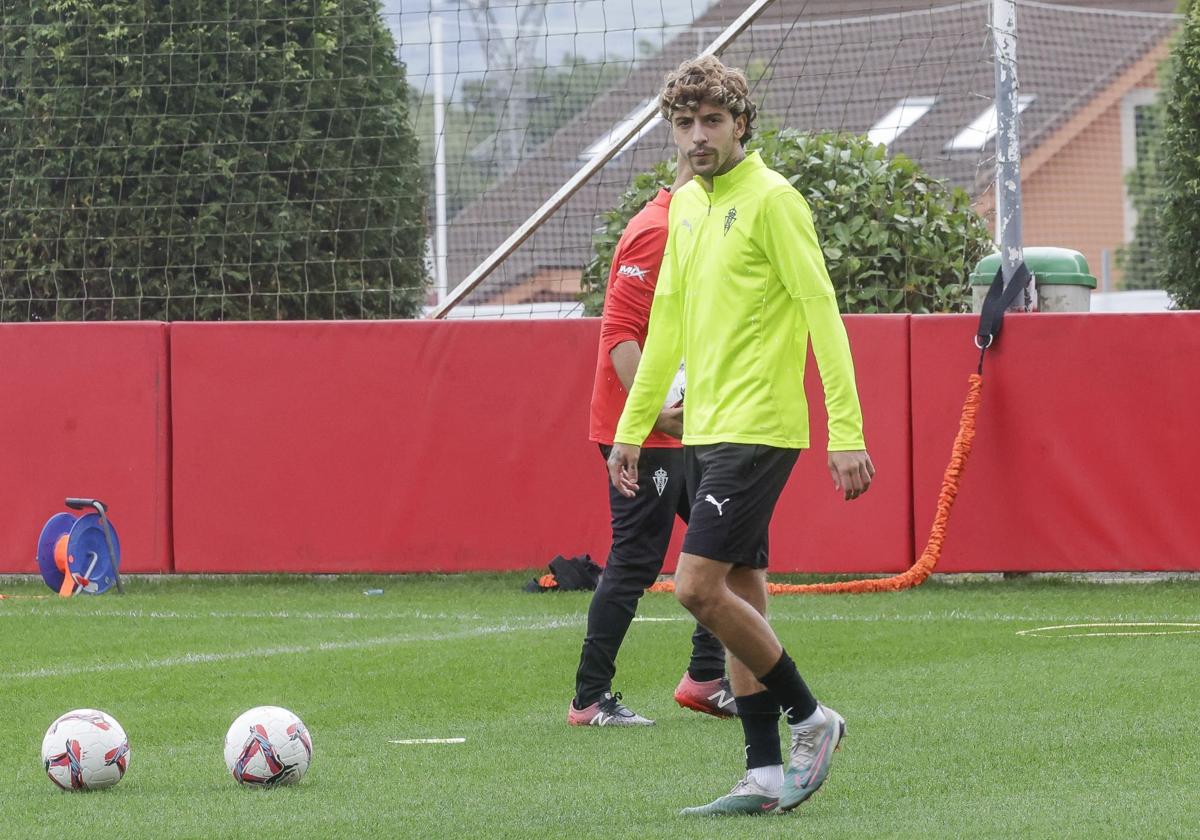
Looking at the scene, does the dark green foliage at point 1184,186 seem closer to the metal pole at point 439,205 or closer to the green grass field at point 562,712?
the metal pole at point 439,205

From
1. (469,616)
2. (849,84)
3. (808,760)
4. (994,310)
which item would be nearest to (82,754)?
(808,760)

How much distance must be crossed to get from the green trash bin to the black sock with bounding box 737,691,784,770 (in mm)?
6815

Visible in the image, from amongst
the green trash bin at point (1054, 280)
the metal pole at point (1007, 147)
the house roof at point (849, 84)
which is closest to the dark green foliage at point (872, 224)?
the house roof at point (849, 84)

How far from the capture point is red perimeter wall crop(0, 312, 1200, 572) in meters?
10.6

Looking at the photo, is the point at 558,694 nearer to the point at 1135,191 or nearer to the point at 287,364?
the point at 287,364

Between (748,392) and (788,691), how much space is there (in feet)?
2.55

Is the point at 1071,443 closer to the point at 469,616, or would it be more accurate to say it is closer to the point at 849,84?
the point at 469,616

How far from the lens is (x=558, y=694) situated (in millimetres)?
7266

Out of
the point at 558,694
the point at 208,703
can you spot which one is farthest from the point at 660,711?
the point at 208,703

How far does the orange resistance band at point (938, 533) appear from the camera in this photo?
10.5 metres

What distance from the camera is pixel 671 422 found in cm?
646

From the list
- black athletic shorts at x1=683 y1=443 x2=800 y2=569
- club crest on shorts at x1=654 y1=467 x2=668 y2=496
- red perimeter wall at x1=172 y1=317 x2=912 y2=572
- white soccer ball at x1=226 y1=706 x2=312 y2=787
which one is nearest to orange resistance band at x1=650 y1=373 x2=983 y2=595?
red perimeter wall at x1=172 y1=317 x2=912 y2=572

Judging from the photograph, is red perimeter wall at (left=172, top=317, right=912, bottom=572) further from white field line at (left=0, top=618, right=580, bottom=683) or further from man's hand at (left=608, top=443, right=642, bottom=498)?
man's hand at (left=608, top=443, right=642, bottom=498)

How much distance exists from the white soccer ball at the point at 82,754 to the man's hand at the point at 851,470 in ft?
7.25
